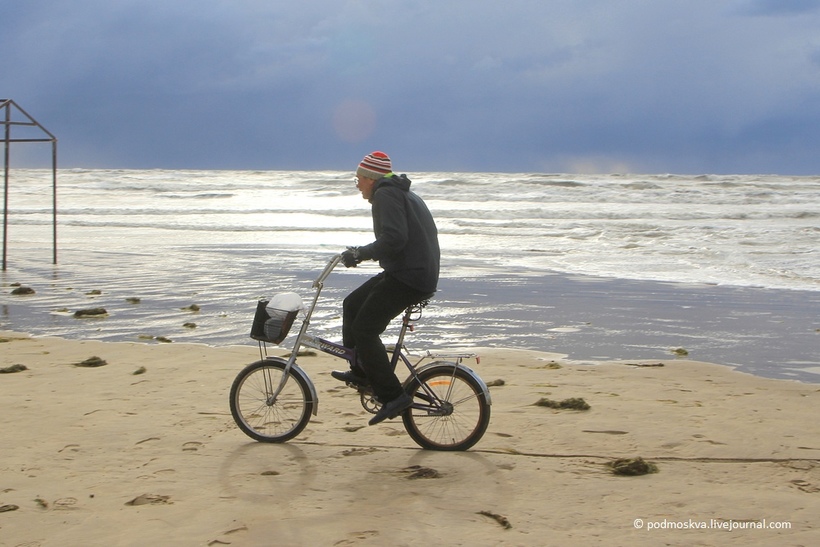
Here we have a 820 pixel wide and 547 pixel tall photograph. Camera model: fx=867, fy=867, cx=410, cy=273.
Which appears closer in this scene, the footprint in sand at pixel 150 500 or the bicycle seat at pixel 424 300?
the footprint in sand at pixel 150 500

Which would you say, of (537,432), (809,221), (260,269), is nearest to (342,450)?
(537,432)

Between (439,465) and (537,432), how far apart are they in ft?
3.02

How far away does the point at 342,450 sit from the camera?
17.8ft

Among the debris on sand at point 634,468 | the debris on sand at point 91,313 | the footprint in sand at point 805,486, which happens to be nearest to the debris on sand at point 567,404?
the debris on sand at point 634,468

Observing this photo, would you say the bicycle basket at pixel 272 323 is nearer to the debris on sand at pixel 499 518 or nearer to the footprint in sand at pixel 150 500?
the footprint in sand at pixel 150 500

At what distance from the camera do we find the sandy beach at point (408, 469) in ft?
13.4

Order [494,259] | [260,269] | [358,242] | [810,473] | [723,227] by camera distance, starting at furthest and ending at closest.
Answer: [723,227] < [358,242] < [494,259] < [260,269] < [810,473]

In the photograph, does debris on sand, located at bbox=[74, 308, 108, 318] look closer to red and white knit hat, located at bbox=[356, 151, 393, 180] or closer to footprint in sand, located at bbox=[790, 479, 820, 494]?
red and white knit hat, located at bbox=[356, 151, 393, 180]

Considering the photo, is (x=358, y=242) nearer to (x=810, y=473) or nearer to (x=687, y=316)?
(x=687, y=316)

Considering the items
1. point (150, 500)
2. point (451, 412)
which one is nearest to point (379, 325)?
point (451, 412)

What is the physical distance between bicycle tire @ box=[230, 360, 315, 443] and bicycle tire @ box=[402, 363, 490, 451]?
0.69 m

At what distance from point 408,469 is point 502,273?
1124 cm

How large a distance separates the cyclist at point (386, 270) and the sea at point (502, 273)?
3.65m

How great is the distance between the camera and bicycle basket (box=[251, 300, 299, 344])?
535cm
